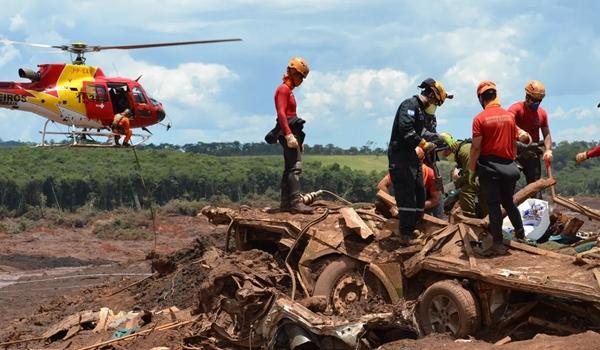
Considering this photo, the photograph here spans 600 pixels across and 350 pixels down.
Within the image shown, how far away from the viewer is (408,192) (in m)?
11.1

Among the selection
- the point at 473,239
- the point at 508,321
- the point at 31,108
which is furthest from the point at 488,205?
the point at 31,108

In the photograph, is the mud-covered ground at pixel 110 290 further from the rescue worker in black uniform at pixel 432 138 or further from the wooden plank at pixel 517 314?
the rescue worker in black uniform at pixel 432 138

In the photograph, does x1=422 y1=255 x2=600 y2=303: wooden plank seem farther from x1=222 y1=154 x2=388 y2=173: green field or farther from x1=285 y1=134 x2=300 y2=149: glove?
x1=222 y1=154 x2=388 y2=173: green field

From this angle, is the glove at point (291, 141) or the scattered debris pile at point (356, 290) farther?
the glove at point (291, 141)

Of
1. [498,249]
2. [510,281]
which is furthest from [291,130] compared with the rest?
[510,281]

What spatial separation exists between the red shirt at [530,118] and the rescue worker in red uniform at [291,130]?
315 centimetres

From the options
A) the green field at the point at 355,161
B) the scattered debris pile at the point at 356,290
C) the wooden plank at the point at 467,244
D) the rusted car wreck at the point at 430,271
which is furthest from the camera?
the green field at the point at 355,161

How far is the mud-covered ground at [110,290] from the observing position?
1137 centimetres

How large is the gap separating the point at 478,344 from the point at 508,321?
65 cm

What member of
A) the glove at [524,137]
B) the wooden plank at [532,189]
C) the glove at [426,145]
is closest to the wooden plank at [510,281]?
the wooden plank at [532,189]

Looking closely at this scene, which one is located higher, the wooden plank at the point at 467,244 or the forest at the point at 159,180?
the wooden plank at the point at 467,244

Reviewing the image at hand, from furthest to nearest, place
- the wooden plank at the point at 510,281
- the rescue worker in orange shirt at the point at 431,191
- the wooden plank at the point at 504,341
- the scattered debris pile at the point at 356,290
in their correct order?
the rescue worker in orange shirt at the point at 431,191 < the scattered debris pile at the point at 356,290 < the wooden plank at the point at 504,341 < the wooden plank at the point at 510,281

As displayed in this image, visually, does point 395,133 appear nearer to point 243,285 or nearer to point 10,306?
point 243,285

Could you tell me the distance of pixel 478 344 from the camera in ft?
29.5
